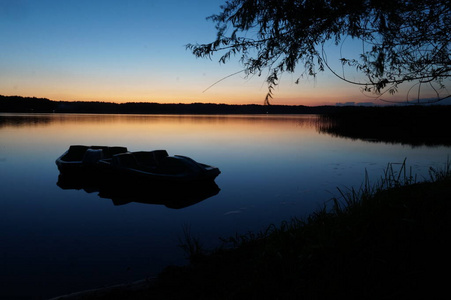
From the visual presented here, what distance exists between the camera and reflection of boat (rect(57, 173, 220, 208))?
1381 centimetres

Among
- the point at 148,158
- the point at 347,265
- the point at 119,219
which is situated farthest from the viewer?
the point at 148,158

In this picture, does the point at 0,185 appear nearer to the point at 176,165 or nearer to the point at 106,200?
the point at 106,200

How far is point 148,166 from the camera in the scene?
1578 cm

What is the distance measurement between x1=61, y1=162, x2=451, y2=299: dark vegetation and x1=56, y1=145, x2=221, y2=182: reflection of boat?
30.0 feet

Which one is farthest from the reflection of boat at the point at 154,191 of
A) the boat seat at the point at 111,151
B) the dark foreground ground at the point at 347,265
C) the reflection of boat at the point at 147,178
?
the dark foreground ground at the point at 347,265

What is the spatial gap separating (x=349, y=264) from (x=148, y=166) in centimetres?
1368

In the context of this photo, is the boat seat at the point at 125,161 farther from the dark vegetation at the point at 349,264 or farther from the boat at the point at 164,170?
the dark vegetation at the point at 349,264

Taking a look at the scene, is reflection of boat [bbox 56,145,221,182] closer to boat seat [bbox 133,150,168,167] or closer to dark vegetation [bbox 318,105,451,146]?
boat seat [bbox 133,150,168,167]

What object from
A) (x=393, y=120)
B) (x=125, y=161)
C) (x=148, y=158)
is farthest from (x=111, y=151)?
(x=393, y=120)

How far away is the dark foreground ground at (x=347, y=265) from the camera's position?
3.20 meters

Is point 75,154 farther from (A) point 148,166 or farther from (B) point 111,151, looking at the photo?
(A) point 148,166

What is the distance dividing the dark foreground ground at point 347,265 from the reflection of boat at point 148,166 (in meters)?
9.13

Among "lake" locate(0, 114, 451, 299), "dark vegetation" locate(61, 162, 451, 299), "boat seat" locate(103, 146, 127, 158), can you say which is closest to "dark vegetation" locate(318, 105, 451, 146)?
"lake" locate(0, 114, 451, 299)

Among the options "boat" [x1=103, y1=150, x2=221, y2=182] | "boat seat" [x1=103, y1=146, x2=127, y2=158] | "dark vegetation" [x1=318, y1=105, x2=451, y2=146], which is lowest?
"boat" [x1=103, y1=150, x2=221, y2=182]
